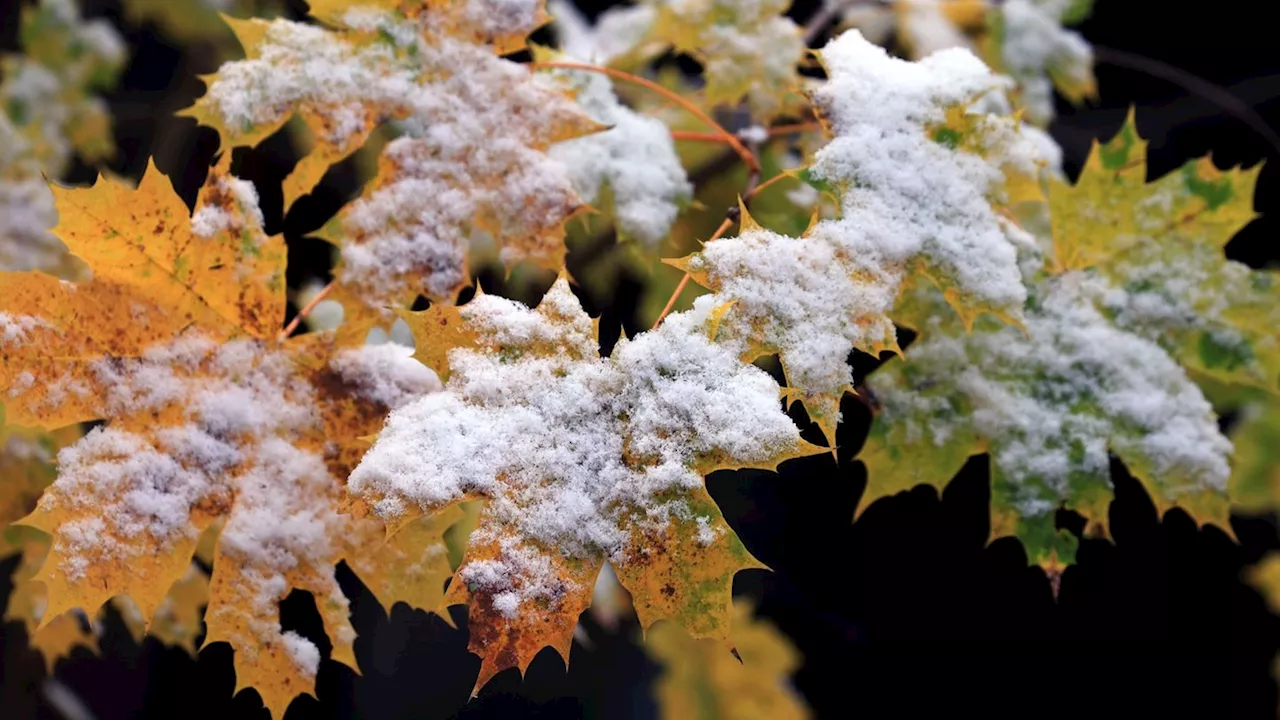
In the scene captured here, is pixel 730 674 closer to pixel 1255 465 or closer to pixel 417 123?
pixel 1255 465

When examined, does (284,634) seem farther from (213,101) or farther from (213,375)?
(213,101)

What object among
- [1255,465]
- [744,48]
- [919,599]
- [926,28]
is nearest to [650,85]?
[744,48]

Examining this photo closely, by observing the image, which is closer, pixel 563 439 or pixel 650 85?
pixel 563 439

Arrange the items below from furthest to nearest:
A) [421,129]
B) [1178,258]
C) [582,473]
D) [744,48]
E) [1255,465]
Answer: [1255,465]
[744,48]
[1178,258]
[421,129]
[582,473]

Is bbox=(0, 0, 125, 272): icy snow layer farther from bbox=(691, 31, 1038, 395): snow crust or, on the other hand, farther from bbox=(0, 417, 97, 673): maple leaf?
bbox=(691, 31, 1038, 395): snow crust

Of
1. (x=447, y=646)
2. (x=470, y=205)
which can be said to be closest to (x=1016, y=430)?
(x=470, y=205)

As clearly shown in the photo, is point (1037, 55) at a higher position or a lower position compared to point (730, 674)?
higher
